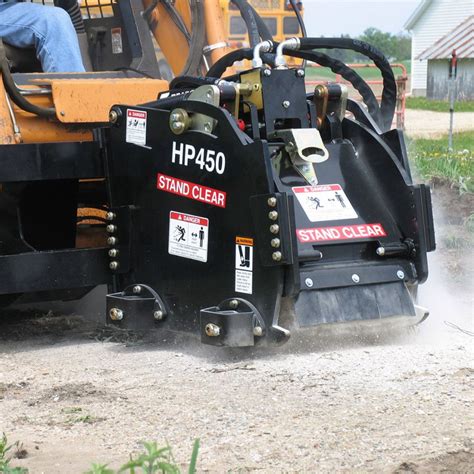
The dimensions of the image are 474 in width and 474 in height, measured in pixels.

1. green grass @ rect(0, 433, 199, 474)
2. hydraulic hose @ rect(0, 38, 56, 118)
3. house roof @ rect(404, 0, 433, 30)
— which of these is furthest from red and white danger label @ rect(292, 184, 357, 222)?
house roof @ rect(404, 0, 433, 30)

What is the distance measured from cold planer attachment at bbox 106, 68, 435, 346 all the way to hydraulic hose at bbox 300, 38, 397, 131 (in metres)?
0.25

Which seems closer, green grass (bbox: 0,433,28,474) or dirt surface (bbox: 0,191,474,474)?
green grass (bbox: 0,433,28,474)

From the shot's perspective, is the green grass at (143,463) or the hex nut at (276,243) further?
the hex nut at (276,243)

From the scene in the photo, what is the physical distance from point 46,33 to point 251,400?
2395mm

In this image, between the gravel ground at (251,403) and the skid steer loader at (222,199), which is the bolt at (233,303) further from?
the gravel ground at (251,403)

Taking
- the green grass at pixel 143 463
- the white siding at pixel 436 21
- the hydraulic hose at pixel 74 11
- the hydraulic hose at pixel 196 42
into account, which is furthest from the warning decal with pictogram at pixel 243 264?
the white siding at pixel 436 21

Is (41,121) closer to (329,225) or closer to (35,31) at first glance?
(35,31)

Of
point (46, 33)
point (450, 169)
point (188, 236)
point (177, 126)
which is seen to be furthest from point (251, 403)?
point (450, 169)

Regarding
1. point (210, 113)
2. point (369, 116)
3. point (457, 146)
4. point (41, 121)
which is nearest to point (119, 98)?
point (41, 121)

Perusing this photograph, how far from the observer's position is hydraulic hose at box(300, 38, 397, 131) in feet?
16.8

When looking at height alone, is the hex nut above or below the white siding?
below

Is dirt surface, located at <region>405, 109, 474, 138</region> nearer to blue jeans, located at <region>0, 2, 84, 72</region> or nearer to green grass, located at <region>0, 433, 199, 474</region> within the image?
blue jeans, located at <region>0, 2, 84, 72</region>

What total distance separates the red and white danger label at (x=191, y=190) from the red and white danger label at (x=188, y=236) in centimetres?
8

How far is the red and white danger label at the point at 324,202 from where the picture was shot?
463 centimetres
